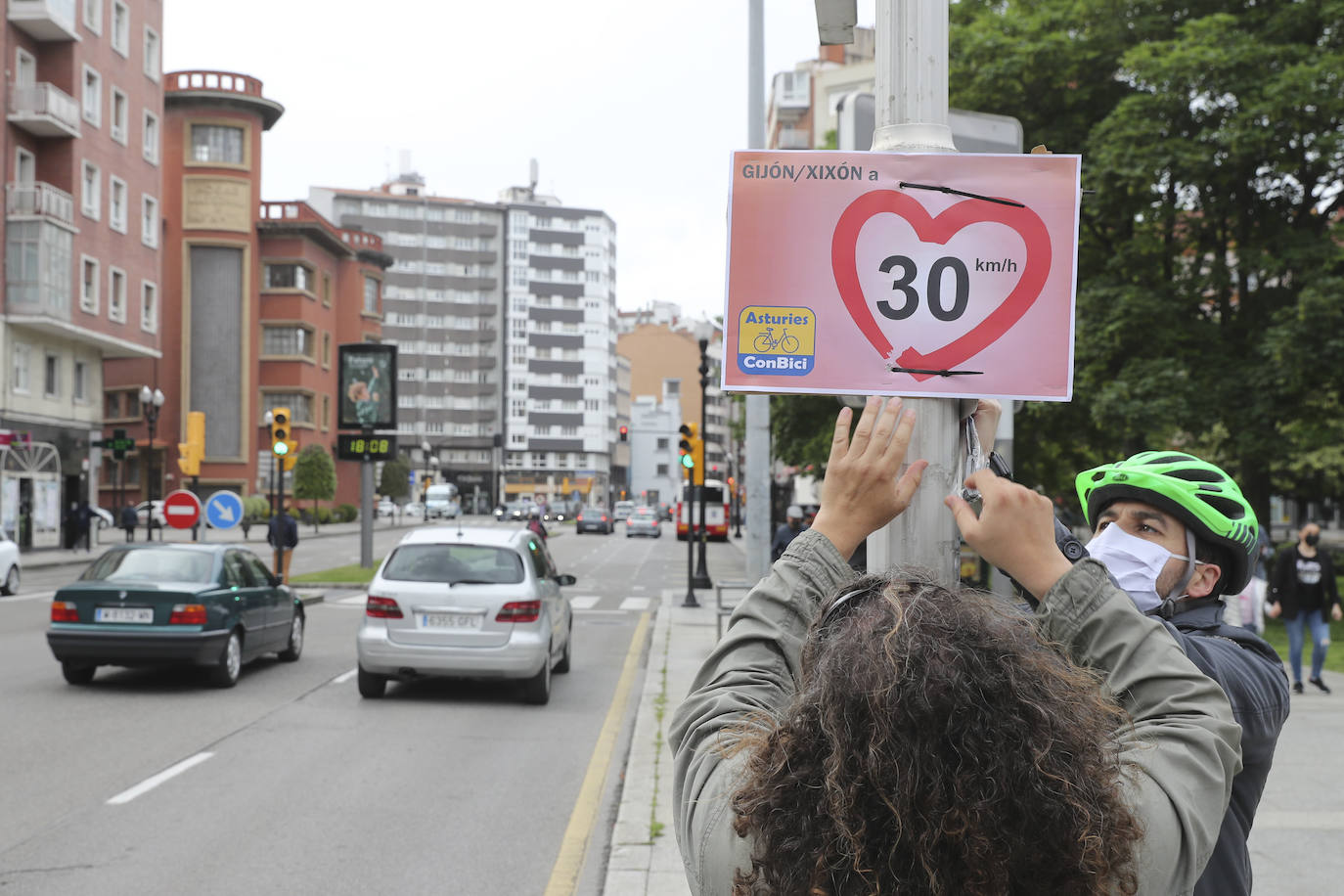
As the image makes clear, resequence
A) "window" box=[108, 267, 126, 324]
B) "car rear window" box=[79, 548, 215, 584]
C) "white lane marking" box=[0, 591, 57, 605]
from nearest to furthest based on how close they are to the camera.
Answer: "car rear window" box=[79, 548, 215, 584] → "white lane marking" box=[0, 591, 57, 605] → "window" box=[108, 267, 126, 324]

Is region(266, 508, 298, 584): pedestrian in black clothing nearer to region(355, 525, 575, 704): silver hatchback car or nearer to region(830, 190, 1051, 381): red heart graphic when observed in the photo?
region(355, 525, 575, 704): silver hatchback car

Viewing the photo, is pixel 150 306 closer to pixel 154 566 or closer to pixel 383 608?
pixel 154 566

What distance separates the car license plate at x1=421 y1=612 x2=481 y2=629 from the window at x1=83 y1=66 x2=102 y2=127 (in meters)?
38.8

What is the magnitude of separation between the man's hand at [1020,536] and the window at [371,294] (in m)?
84.0

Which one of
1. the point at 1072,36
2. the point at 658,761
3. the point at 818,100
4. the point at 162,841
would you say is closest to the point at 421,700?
the point at 658,761

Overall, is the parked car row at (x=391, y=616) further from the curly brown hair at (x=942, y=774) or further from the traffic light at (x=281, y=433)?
the traffic light at (x=281, y=433)

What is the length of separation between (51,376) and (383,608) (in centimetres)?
3701

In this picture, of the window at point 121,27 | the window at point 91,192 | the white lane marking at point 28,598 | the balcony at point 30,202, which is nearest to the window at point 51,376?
the balcony at point 30,202

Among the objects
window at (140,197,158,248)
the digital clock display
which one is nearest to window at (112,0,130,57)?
window at (140,197,158,248)

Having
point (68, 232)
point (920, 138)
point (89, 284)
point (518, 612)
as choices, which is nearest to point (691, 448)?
point (518, 612)

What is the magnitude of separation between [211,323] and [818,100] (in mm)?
35467

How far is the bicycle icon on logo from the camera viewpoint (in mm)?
2469

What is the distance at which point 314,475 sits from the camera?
6719 centimetres

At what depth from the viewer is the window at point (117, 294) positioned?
46906mm
